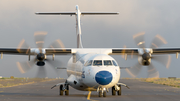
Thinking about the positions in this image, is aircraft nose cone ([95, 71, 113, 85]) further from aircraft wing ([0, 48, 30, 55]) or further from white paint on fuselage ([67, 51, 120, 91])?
aircraft wing ([0, 48, 30, 55])

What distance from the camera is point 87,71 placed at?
19625mm

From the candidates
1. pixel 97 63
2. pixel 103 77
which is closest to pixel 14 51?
pixel 97 63

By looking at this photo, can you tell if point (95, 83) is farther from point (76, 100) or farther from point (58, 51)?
point (58, 51)

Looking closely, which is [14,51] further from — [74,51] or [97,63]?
[97,63]

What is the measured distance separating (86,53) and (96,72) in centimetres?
444

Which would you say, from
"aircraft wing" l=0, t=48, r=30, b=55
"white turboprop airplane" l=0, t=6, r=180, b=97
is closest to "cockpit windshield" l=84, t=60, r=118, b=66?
"white turboprop airplane" l=0, t=6, r=180, b=97

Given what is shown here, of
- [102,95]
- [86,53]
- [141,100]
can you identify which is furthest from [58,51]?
[141,100]

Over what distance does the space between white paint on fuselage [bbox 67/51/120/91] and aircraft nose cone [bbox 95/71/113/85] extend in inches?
12.9

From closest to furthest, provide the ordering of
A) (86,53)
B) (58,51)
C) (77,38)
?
(86,53), (58,51), (77,38)

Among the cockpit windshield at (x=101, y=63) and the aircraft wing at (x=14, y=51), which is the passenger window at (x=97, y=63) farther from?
the aircraft wing at (x=14, y=51)

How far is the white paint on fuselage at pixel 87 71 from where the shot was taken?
1889 centimetres

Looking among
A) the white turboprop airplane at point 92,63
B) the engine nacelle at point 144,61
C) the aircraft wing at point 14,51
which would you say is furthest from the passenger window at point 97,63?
the aircraft wing at point 14,51

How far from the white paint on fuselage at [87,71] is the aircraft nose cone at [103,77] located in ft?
1.08

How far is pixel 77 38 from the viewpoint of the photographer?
103 feet
